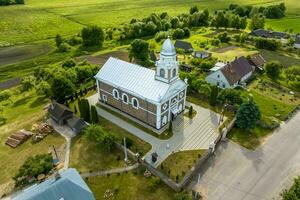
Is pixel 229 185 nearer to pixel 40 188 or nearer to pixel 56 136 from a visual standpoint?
pixel 40 188

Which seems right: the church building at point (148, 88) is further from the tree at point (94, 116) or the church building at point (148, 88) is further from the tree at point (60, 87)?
the tree at point (60, 87)

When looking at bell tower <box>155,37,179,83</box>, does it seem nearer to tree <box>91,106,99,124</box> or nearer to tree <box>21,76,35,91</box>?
tree <box>91,106,99,124</box>

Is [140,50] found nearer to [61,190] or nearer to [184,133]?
[184,133]

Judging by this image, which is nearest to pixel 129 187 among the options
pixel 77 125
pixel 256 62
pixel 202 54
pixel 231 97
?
pixel 77 125

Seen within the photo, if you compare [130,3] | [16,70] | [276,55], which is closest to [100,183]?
[16,70]

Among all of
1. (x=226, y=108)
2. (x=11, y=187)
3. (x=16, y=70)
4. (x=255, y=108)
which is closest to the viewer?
(x=11, y=187)

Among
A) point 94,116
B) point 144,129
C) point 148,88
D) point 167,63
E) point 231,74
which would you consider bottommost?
point 144,129
